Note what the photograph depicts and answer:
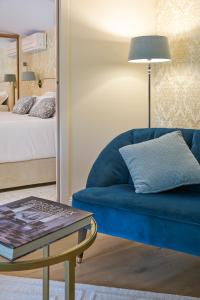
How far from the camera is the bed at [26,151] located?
12.8 ft

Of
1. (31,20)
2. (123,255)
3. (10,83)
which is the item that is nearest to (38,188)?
(123,255)

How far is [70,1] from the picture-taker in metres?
3.25

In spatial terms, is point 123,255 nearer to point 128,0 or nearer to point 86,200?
point 86,200

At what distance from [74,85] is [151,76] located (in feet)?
3.20

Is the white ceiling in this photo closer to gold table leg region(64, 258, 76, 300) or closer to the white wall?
the white wall

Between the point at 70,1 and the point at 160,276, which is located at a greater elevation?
the point at 70,1

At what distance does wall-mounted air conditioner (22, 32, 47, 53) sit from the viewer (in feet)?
21.4

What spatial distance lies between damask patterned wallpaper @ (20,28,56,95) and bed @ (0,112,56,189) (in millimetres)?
2412

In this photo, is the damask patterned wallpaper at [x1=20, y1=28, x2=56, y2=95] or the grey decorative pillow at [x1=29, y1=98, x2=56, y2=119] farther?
the damask patterned wallpaper at [x1=20, y1=28, x2=56, y2=95]

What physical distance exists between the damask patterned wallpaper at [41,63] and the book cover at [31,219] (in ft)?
16.5

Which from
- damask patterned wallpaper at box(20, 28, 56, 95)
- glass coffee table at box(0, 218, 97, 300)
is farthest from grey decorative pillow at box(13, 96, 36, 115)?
glass coffee table at box(0, 218, 97, 300)

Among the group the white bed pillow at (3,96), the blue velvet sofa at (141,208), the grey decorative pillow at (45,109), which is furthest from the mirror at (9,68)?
the blue velvet sofa at (141,208)

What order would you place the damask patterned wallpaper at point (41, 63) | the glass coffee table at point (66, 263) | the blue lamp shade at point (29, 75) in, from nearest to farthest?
the glass coffee table at point (66, 263)
the damask patterned wallpaper at point (41, 63)
the blue lamp shade at point (29, 75)

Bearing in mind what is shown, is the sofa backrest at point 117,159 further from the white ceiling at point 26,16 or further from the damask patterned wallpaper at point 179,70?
the white ceiling at point 26,16
